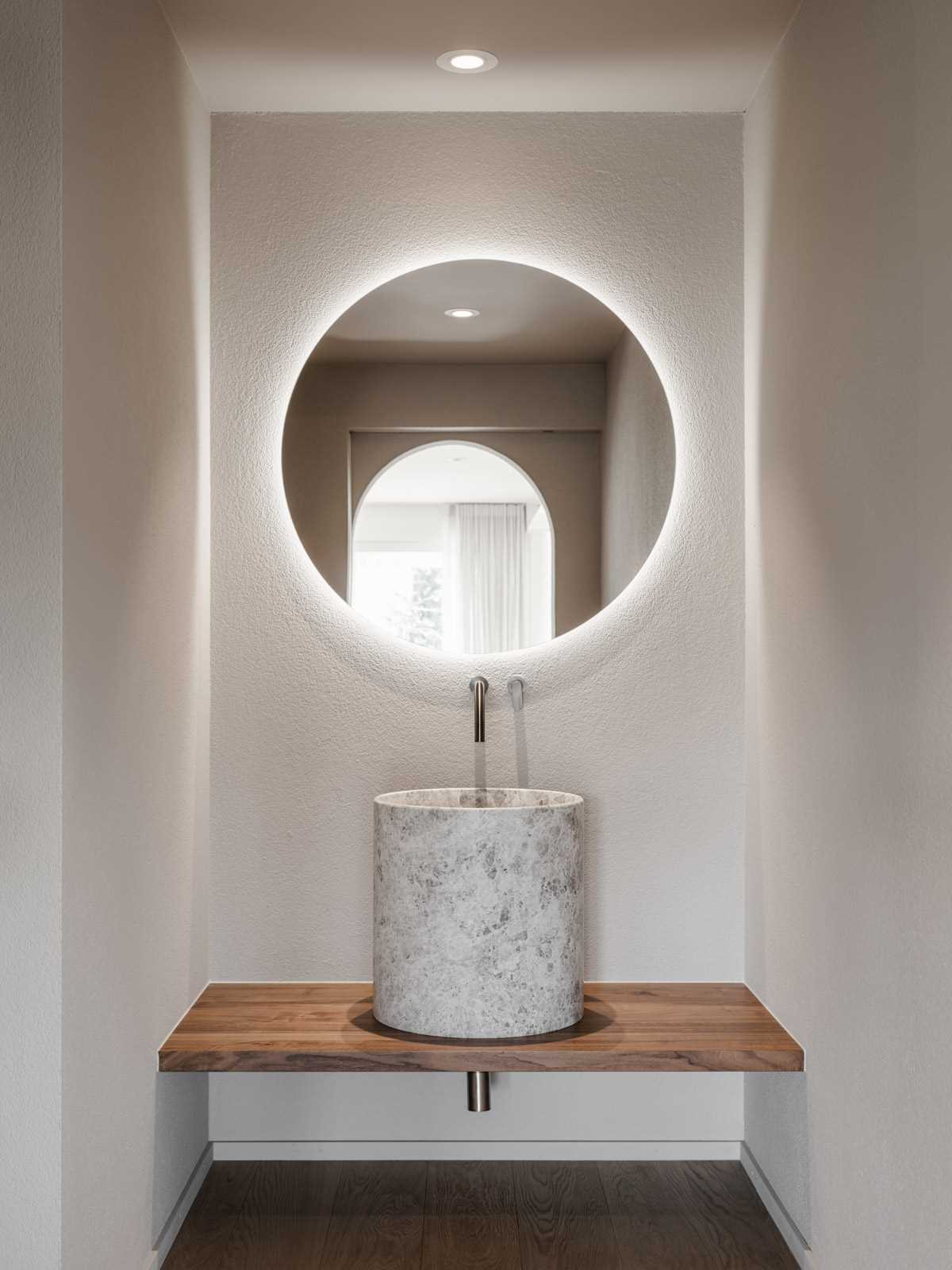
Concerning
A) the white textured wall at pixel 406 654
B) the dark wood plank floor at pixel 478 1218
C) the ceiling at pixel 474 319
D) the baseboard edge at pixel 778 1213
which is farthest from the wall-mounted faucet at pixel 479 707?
the baseboard edge at pixel 778 1213

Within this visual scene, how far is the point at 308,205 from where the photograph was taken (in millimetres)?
2488

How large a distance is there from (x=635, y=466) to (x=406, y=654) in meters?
0.61

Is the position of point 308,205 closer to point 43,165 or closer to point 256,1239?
point 43,165

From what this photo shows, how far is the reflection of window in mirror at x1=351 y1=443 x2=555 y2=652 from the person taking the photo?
248 centimetres

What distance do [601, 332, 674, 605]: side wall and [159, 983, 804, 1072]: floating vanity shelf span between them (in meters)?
0.84

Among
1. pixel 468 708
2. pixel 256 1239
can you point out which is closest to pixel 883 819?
pixel 468 708

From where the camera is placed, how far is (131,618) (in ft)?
6.23

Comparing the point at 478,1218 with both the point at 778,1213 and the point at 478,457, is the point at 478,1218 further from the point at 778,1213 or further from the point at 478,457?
the point at 478,457

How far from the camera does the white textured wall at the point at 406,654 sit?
8.15 feet

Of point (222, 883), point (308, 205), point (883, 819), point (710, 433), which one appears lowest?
point (222, 883)

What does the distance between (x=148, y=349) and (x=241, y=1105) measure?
4.94ft

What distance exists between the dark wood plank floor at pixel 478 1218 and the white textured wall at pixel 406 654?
17 cm

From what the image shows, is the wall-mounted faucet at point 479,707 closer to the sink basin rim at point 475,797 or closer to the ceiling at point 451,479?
the sink basin rim at point 475,797

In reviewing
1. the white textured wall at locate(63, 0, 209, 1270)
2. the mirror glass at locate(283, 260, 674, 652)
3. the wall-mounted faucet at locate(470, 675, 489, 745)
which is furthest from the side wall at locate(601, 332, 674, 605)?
the white textured wall at locate(63, 0, 209, 1270)
